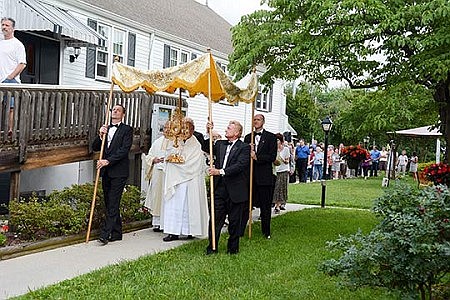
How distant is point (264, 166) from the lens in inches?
391

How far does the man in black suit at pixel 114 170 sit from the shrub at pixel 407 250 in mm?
4389

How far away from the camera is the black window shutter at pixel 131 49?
62.7 feet

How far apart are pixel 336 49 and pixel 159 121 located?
5145 millimetres

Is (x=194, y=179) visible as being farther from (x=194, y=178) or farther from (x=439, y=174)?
(x=439, y=174)

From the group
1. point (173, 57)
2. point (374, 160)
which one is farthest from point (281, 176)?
point (374, 160)

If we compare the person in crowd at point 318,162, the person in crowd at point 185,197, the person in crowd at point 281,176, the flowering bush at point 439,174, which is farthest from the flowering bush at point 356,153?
the person in crowd at point 185,197

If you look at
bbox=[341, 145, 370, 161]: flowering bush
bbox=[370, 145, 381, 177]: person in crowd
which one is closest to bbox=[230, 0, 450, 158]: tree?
bbox=[341, 145, 370, 161]: flowering bush

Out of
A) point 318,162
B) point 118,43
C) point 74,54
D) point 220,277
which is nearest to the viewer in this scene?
point 220,277

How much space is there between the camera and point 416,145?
4312 cm

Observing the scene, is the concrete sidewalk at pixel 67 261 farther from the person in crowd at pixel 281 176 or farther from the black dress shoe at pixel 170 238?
the person in crowd at pixel 281 176

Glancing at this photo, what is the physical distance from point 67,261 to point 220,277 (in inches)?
84.9

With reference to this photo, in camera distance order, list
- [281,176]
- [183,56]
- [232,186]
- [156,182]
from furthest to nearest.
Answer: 1. [183,56]
2. [281,176]
3. [156,182]
4. [232,186]

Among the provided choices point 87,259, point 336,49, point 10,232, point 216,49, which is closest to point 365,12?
point 336,49

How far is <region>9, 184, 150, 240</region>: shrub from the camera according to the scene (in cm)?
852
